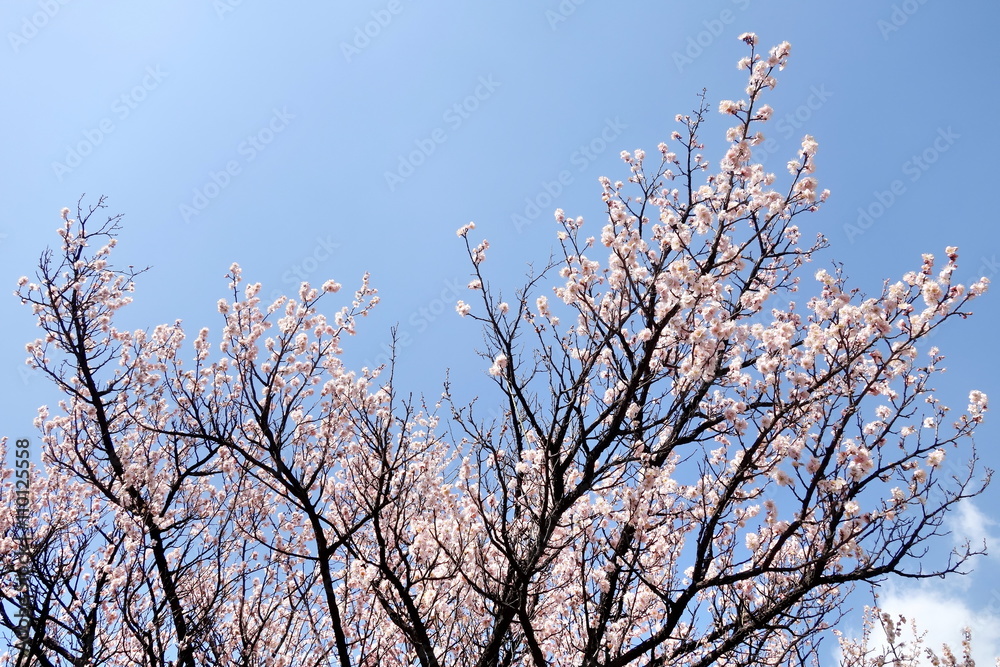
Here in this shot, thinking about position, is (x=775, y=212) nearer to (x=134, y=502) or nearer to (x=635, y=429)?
(x=635, y=429)

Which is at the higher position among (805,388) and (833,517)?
(805,388)

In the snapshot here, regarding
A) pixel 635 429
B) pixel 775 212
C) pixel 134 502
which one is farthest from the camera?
pixel 134 502

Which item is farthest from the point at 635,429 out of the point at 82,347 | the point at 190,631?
the point at 82,347

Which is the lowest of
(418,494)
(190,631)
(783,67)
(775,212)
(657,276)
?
(190,631)

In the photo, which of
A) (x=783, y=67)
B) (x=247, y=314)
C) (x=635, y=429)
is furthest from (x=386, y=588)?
(x=783, y=67)

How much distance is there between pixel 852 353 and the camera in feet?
16.0

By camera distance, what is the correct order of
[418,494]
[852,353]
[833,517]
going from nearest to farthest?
[833,517] → [852,353] → [418,494]

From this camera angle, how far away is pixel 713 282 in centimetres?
563

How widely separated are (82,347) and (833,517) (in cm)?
1007

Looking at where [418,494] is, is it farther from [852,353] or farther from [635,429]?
[852,353]

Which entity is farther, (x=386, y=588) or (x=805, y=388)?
(x=386, y=588)

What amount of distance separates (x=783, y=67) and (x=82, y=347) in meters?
10.3

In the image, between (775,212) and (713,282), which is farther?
(775,212)

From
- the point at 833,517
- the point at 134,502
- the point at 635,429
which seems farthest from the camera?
the point at 134,502
